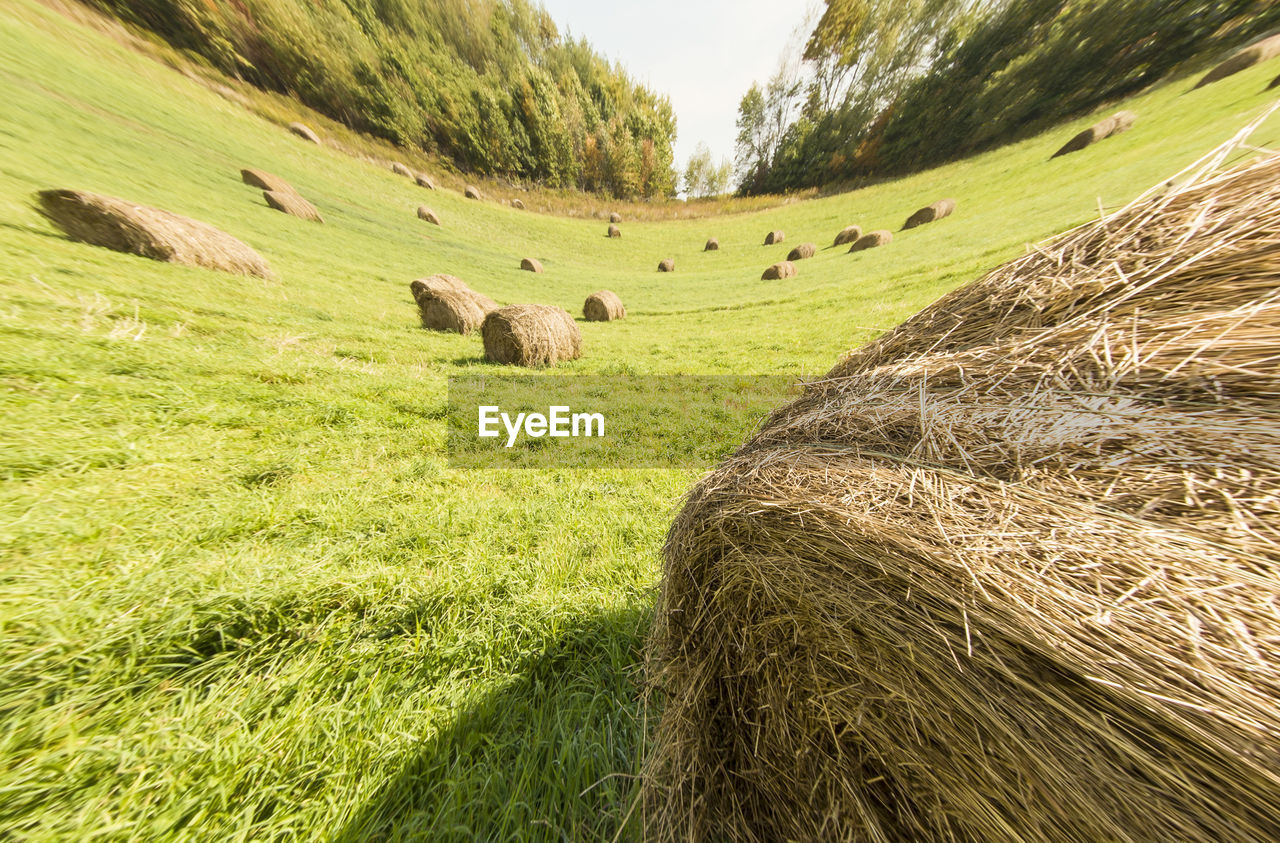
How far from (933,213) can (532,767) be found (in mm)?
27373

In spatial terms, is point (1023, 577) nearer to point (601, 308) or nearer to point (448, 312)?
point (448, 312)

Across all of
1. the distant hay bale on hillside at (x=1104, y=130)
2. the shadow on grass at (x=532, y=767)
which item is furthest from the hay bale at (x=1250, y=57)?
the shadow on grass at (x=532, y=767)

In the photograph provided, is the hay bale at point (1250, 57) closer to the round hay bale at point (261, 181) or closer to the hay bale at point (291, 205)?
the hay bale at point (291, 205)

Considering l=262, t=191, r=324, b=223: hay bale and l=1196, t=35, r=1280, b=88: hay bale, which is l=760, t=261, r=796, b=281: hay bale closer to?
l=262, t=191, r=324, b=223: hay bale

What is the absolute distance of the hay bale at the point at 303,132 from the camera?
1006 inches

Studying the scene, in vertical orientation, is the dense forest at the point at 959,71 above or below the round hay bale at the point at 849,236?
above

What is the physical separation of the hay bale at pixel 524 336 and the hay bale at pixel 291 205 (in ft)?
48.7

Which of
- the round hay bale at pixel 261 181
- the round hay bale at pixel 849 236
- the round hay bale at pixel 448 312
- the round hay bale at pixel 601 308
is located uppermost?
the round hay bale at pixel 261 181

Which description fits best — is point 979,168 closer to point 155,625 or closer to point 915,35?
point 915,35

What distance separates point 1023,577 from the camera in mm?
987

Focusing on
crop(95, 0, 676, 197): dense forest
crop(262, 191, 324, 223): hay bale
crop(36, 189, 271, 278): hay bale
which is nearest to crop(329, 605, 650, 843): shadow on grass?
crop(36, 189, 271, 278): hay bale

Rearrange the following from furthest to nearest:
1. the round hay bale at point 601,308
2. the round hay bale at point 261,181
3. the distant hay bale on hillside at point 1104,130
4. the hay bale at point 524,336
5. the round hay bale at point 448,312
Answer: the distant hay bale on hillside at point 1104,130, the round hay bale at point 261,181, the round hay bale at point 601,308, the round hay bale at point 448,312, the hay bale at point 524,336

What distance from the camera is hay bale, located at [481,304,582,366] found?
805 cm

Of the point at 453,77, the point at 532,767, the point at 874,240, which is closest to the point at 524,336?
the point at 532,767
